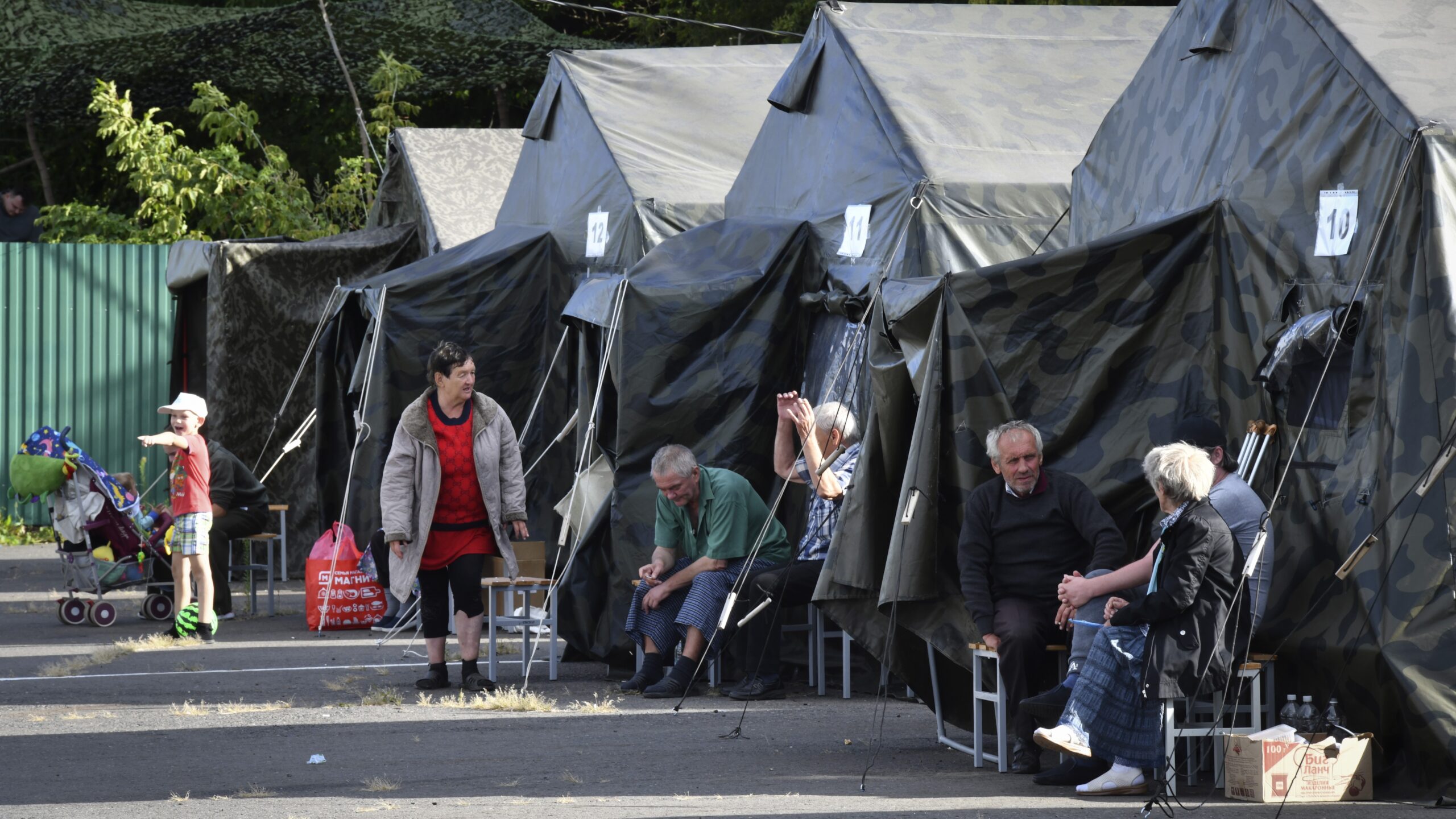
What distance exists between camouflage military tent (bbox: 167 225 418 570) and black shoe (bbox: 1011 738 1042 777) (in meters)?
8.55

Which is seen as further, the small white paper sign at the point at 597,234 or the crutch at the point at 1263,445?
the small white paper sign at the point at 597,234

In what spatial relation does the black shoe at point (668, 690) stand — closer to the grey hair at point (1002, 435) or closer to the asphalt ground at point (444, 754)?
the asphalt ground at point (444, 754)

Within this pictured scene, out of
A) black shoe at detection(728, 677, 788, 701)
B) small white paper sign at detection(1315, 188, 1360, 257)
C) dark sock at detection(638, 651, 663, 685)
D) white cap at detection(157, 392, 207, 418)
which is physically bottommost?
black shoe at detection(728, 677, 788, 701)

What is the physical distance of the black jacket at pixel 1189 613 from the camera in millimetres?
5973

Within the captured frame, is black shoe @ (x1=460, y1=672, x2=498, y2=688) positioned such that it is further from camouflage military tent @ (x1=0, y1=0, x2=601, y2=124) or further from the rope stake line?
camouflage military tent @ (x1=0, y1=0, x2=601, y2=124)

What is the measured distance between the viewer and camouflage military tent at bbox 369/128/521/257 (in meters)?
14.5

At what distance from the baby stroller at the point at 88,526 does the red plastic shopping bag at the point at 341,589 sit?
1147 mm

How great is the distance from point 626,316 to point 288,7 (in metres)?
11.6

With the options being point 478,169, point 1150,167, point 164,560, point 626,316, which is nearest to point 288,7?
point 478,169

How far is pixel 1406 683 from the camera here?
580 centimetres

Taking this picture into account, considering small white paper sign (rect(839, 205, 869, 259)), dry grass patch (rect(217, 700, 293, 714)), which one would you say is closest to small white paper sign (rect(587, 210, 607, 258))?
small white paper sign (rect(839, 205, 869, 259))

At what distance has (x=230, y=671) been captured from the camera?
995 centimetres

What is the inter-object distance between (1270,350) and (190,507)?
6.93 m

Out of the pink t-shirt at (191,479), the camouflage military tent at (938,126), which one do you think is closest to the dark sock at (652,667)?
the camouflage military tent at (938,126)
